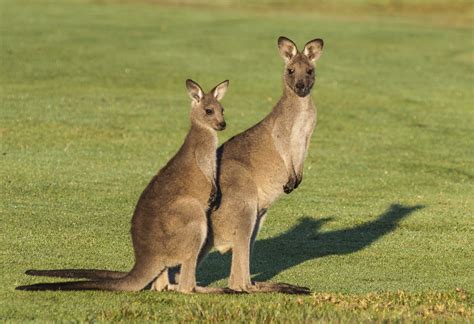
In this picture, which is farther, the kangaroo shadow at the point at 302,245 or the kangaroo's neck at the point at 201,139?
the kangaroo shadow at the point at 302,245

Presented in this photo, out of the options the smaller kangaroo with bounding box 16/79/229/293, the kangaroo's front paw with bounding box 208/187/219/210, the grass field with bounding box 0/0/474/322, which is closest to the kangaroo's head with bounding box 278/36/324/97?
the smaller kangaroo with bounding box 16/79/229/293

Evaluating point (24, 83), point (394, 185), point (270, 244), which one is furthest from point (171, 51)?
point (270, 244)

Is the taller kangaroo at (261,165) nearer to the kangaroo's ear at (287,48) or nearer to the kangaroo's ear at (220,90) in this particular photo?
the kangaroo's ear at (287,48)

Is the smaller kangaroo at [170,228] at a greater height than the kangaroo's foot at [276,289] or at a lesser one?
greater

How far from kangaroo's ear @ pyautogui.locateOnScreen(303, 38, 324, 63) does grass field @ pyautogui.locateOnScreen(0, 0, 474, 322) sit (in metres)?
2.04

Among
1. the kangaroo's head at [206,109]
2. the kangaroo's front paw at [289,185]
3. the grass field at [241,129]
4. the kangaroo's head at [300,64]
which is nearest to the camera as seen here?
the grass field at [241,129]

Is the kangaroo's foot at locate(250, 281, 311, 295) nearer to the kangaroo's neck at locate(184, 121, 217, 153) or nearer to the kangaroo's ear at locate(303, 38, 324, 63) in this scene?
the kangaroo's neck at locate(184, 121, 217, 153)

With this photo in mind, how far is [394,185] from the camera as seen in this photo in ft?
50.3

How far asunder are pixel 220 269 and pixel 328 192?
4469 millimetres

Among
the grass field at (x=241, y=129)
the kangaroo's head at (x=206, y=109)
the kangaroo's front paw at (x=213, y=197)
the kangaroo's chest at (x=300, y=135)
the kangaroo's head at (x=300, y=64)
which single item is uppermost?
the kangaroo's head at (x=300, y=64)

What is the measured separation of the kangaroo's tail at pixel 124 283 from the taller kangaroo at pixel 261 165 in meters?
0.70

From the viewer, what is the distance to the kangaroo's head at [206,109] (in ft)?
29.7

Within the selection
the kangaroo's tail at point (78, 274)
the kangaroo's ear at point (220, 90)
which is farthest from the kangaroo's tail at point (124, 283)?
the kangaroo's ear at point (220, 90)

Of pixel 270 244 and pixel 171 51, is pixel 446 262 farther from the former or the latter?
pixel 171 51
